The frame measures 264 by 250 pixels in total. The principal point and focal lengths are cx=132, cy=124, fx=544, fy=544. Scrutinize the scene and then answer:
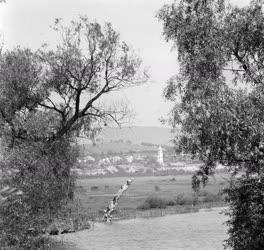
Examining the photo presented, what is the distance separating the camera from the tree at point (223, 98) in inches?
851

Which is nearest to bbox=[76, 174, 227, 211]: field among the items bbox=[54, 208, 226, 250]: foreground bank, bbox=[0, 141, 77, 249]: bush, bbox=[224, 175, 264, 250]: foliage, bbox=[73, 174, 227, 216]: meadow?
bbox=[73, 174, 227, 216]: meadow

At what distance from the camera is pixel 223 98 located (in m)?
22.2

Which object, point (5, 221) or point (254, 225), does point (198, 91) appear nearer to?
point (254, 225)

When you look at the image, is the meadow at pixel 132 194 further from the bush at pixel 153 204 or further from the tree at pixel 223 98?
the tree at pixel 223 98

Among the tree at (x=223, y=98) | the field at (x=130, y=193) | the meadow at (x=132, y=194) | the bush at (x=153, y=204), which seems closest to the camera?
the tree at (x=223, y=98)

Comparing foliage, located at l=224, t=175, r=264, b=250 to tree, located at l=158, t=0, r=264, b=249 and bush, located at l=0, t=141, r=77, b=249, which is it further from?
bush, located at l=0, t=141, r=77, b=249

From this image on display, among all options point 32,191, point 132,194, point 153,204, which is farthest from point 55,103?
point 132,194

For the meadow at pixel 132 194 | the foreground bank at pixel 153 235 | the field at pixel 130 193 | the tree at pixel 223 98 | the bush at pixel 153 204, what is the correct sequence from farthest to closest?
the field at pixel 130 193
the bush at pixel 153 204
the meadow at pixel 132 194
the foreground bank at pixel 153 235
the tree at pixel 223 98

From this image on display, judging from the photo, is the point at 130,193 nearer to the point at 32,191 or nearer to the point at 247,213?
the point at 32,191

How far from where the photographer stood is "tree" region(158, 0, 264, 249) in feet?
70.9

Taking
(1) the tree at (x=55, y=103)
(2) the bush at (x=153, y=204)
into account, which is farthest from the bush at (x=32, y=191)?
(2) the bush at (x=153, y=204)

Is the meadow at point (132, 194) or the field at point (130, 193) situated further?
the field at point (130, 193)

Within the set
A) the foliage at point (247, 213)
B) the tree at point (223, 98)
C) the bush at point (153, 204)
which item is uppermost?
the tree at point (223, 98)

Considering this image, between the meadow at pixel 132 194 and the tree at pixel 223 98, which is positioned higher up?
the tree at pixel 223 98
